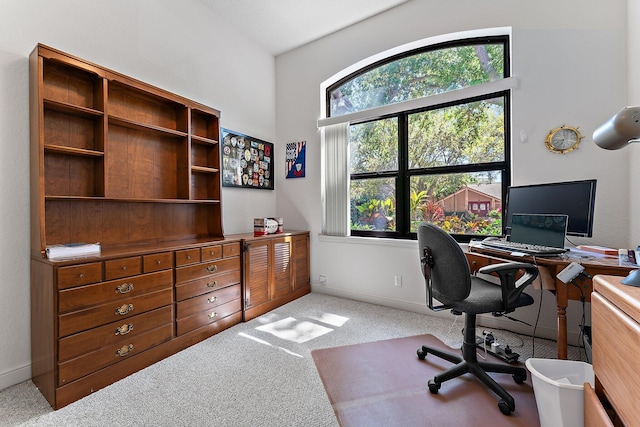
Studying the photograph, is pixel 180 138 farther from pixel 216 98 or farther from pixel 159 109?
pixel 216 98

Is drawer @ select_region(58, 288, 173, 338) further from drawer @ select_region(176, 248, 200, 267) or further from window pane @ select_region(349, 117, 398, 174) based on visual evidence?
window pane @ select_region(349, 117, 398, 174)

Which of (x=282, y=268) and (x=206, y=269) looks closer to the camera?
(x=206, y=269)

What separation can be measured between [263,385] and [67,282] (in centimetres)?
134

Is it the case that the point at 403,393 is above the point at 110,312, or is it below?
below

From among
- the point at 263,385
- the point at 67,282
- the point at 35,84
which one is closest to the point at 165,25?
the point at 35,84

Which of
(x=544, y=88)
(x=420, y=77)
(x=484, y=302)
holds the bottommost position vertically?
(x=484, y=302)

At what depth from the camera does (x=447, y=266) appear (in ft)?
5.34

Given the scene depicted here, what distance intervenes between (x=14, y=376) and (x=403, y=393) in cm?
253

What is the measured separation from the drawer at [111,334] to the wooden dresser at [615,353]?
7.87 ft

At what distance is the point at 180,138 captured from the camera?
2.71m

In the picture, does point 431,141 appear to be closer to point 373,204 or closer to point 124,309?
point 373,204

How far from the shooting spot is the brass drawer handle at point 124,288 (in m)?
1.86

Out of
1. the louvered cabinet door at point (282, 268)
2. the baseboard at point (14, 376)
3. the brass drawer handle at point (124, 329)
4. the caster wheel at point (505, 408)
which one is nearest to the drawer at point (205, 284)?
the brass drawer handle at point (124, 329)

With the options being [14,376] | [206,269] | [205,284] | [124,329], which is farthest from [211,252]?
[14,376]
